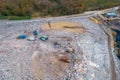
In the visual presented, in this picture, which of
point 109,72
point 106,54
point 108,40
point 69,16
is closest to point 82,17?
point 69,16

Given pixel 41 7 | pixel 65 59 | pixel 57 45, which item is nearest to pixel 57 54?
pixel 65 59

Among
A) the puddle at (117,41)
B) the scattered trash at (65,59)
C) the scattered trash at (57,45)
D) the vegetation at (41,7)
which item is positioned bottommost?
the puddle at (117,41)

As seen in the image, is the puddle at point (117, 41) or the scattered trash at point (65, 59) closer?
the scattered trash at point (65, 59)

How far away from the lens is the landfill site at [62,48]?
3941cm

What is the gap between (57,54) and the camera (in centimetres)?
4416

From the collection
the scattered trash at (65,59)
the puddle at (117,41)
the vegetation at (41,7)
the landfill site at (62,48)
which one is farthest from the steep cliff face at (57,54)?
the vegetation at (41,7)

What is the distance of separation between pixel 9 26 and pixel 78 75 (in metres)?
21.7

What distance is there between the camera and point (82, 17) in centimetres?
6022

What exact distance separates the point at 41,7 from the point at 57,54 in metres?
22.6

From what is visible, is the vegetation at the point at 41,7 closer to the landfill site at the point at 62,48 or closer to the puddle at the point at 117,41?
the landfill site at the point at 62,48

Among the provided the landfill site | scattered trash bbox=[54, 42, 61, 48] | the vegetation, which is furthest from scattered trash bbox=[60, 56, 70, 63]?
the vegetation

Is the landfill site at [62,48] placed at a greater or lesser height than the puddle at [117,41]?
greater

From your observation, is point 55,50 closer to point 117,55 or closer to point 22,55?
point 22,55

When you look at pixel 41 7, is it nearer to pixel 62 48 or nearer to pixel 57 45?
pixel 57 45
